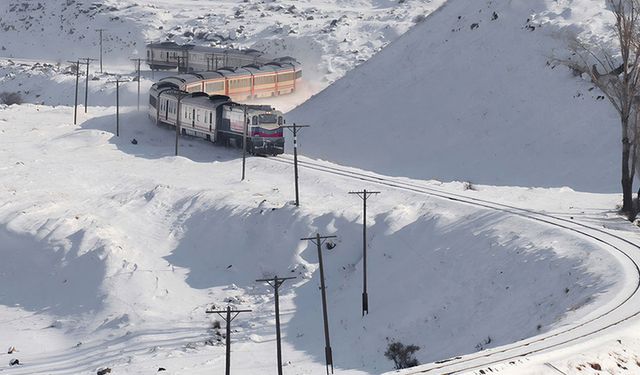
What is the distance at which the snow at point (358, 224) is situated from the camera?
3838cm

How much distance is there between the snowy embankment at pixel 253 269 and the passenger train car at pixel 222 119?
2517 millimetres

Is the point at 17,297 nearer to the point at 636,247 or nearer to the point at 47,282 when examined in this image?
the point at 47,282

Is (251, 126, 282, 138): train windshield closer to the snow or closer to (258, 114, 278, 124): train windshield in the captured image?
(258, 114, 278, 124): train windshield

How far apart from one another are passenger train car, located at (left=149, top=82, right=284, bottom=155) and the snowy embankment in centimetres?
252

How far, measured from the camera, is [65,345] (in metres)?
43.1

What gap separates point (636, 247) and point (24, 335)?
2869 cm

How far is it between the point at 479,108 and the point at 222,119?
66.8ft

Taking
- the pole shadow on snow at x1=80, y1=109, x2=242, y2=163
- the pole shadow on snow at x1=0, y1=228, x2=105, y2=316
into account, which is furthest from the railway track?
the pole shadow on snow at x1=80, y1=109, x2=242, y2=163

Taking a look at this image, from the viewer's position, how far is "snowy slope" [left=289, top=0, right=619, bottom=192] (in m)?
64.4

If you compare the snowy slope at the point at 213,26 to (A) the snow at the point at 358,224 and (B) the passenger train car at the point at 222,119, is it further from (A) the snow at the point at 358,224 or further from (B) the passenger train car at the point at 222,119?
(B) the passenger train car at the point at 222,119

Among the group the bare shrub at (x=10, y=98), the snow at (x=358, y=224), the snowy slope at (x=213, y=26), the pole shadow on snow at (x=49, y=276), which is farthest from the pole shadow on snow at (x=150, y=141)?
the snowy slope at (x=213, y=26)


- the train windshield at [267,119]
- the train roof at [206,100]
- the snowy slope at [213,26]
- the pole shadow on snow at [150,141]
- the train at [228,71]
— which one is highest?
the snowy slope at [213,26]

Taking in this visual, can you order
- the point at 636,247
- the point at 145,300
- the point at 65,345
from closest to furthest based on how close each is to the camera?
the point at 636,247, the point at 65,345, the point at 145,300

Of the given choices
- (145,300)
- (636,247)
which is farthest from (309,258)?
(636,247)
